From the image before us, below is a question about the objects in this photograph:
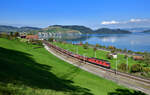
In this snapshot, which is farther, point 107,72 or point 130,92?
point 107,72

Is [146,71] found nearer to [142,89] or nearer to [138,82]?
[138,82]

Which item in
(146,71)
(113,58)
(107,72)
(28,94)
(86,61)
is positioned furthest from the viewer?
(113,58)

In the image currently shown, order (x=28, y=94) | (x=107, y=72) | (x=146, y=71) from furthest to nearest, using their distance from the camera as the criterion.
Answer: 1. (x=146, y=71)
2. (x=107, y=72)
3. (x=28, y=94)

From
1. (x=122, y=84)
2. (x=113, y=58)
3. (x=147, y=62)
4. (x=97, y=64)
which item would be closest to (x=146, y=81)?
(x=122, y=84)

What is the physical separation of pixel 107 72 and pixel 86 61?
11.3m

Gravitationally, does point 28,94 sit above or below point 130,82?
above

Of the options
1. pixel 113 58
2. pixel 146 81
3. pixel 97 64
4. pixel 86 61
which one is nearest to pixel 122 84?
pixel 146 81

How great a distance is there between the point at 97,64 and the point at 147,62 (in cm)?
2175

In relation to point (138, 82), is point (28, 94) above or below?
above

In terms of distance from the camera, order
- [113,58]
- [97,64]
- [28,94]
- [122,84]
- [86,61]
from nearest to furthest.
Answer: [28,94], [122,84], [97,64], [86,61], [113,58]

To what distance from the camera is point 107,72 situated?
2802 cm

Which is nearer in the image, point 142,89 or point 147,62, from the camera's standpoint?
point 142,89

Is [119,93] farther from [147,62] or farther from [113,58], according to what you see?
[113,58]

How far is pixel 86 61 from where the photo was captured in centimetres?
3841
